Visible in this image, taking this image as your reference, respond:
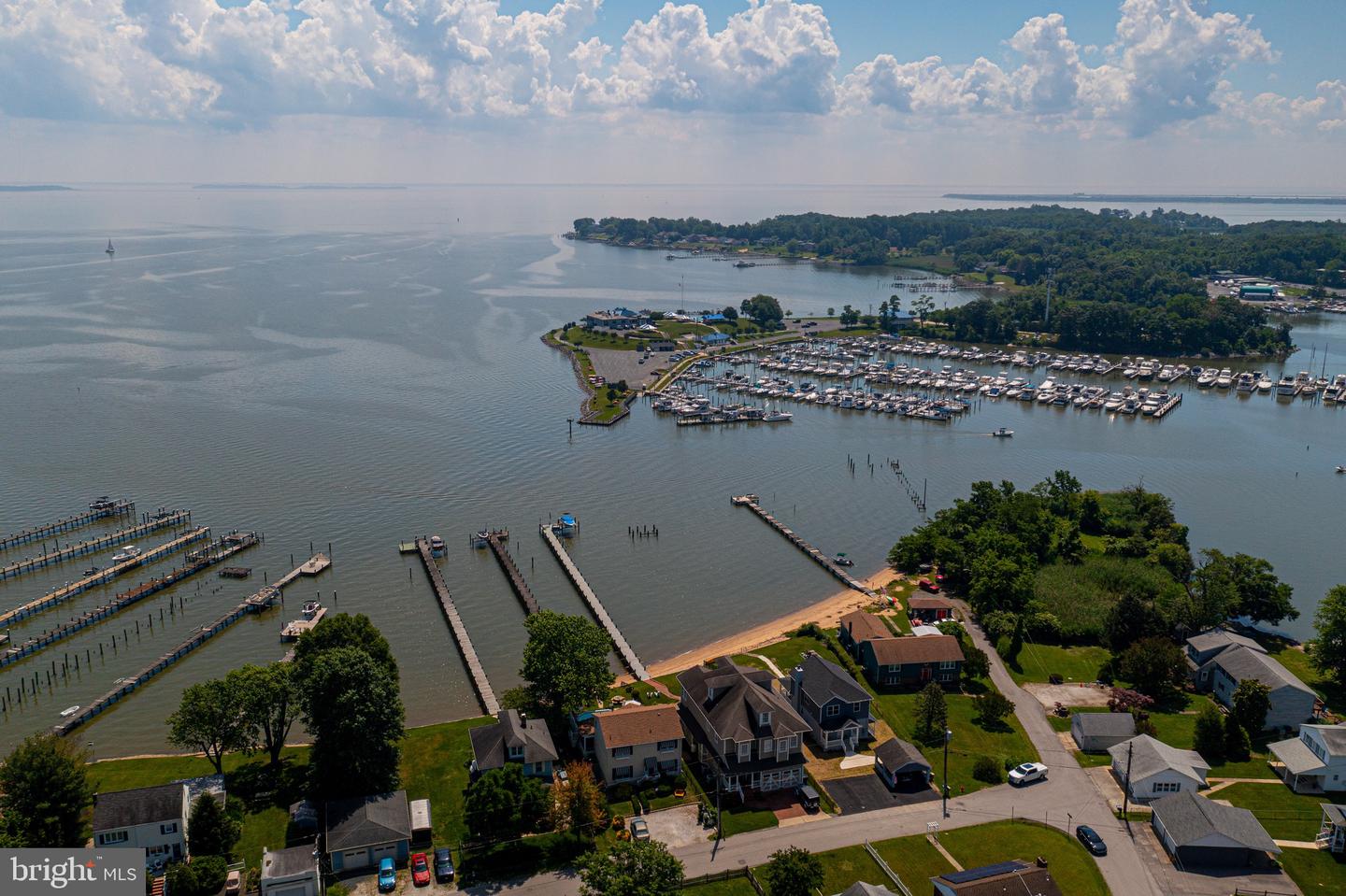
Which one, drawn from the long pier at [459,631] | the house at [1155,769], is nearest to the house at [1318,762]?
the house at [1155,769]

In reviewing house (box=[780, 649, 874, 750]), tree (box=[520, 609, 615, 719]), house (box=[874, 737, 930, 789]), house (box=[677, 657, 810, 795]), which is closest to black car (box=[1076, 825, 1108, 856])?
house (box=[874, 737, 930, 789])

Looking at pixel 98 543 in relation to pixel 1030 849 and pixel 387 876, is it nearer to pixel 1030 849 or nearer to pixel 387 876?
pixel 387 876

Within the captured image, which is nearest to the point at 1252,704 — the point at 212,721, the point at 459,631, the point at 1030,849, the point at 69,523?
the point at 1030,849

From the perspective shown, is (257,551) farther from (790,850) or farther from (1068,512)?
(1068,512)

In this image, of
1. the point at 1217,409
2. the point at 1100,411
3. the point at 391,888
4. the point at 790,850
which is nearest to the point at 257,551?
the point at 391,888

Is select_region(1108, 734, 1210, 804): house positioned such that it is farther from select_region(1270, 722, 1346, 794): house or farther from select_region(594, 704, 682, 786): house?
select_region(594, 704, 682, 786): house
